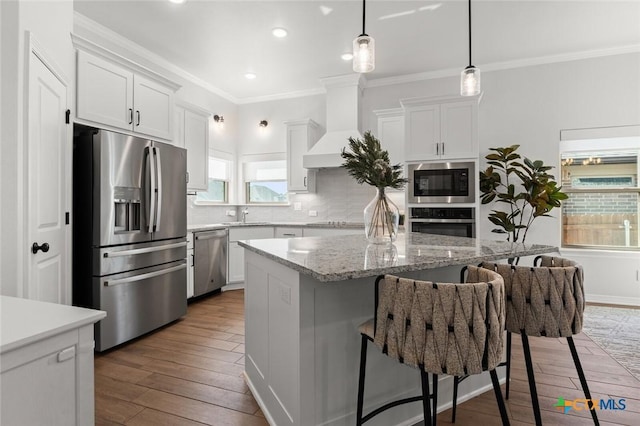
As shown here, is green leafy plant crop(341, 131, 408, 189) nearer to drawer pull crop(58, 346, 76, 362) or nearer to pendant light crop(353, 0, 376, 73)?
pendant light crop(353, 0, 376, 73)

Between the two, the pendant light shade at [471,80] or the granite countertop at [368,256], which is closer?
the granite countertop at [368,256]

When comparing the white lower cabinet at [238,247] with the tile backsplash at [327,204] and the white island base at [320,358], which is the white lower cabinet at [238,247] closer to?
the tile backsplash at [327,204]

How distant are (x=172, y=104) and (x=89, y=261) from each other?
1.85 m

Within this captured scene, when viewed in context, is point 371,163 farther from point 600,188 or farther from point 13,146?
point 600,188

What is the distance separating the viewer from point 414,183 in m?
4.27

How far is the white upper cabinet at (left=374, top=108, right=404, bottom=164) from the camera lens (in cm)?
474

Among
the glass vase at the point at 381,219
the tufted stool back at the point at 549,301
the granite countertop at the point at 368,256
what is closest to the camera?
the granite countertop at the point at 368,256

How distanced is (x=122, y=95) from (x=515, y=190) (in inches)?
180

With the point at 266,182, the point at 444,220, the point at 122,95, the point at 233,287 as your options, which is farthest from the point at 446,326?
the point at 266,182

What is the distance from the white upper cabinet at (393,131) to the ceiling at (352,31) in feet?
1.97

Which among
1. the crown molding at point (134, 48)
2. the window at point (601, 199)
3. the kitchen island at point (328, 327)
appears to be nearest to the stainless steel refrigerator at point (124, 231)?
the crown molding at point (134, 48)

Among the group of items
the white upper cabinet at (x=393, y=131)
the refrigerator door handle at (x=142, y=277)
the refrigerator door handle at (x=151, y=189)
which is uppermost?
the white upper cabinet at (x=393, y=131)

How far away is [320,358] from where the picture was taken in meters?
1.58

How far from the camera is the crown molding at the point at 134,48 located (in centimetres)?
349
